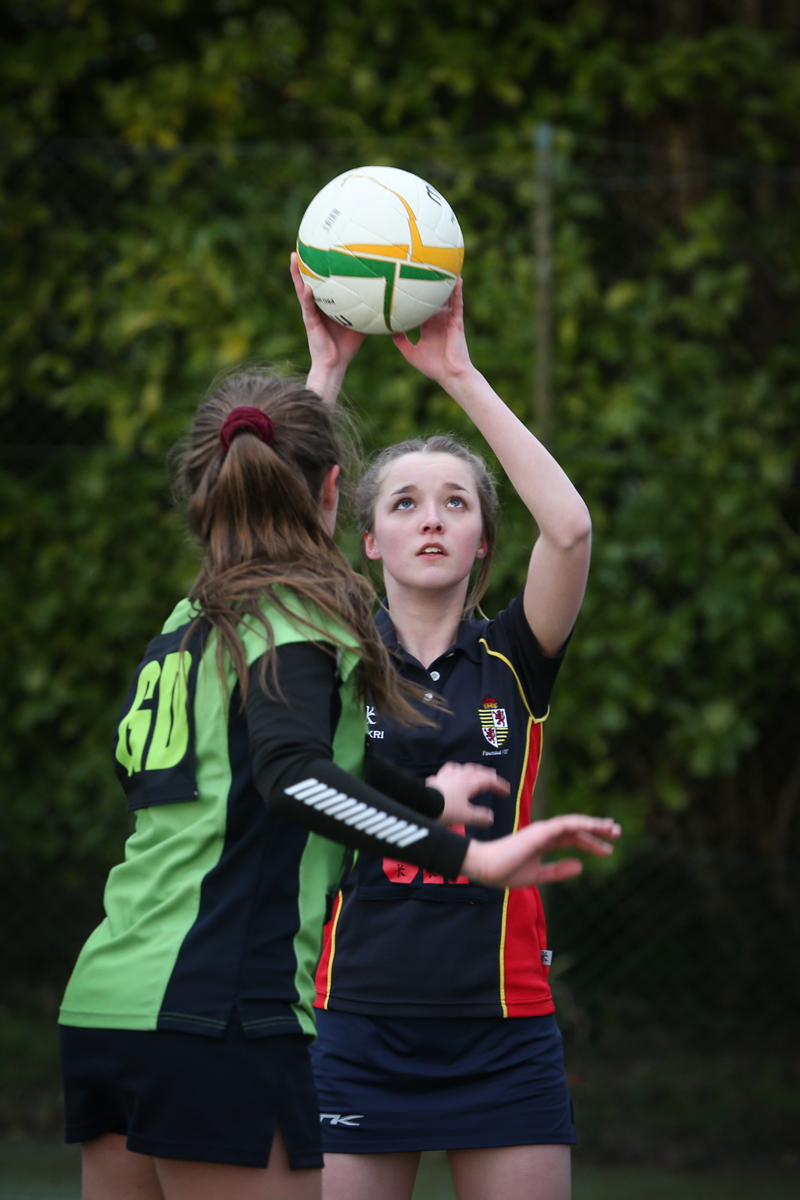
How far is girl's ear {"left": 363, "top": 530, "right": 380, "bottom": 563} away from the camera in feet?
7.85

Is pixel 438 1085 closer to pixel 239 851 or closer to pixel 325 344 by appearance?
pixel 239 851

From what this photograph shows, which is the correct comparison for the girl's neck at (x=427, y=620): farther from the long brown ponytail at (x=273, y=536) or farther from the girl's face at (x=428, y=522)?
the long brown ponytail at (x=273, y=536)

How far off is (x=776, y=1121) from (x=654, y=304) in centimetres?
269

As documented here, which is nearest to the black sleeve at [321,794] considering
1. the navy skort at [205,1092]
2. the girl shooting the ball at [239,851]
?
the girl shooting the ball at [239,851]

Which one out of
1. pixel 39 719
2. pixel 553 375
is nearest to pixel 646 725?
pixel 553 375

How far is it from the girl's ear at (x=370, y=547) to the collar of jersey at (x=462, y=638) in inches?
4.6

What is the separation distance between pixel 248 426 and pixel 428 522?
0.63 m

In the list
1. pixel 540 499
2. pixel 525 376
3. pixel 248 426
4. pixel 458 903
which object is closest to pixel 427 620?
pixel 540 499

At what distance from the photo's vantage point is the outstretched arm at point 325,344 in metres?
2.25

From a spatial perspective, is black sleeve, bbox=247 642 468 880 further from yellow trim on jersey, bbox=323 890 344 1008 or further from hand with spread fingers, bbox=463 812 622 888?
yellow trim on jersey, bbox=323 890 344 1008

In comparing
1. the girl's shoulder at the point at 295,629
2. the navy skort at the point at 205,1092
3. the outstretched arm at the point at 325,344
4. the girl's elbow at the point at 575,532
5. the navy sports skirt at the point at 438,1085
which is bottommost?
the navy sports skirt at the point at 438,1085

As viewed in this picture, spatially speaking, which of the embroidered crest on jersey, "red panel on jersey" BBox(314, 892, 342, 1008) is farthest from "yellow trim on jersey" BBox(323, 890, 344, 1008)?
the embroidered crest on jersey

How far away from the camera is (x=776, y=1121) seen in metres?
3.96

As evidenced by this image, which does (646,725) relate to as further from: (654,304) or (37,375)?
(37,375)
